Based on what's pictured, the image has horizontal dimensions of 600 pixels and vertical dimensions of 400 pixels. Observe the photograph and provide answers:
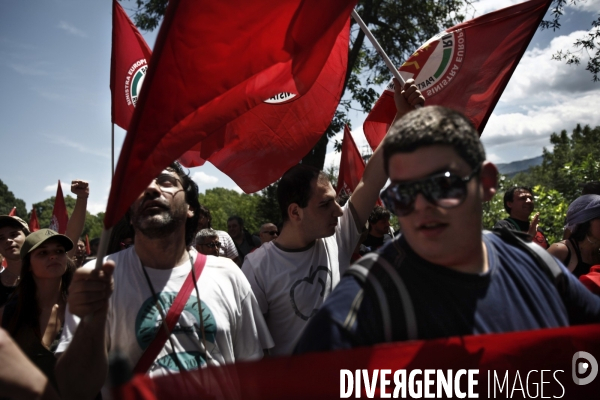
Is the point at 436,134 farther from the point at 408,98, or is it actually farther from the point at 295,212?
the point at 295,212

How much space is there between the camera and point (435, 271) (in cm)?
144

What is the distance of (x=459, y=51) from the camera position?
365 cm

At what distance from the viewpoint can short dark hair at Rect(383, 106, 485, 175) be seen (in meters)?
1.45

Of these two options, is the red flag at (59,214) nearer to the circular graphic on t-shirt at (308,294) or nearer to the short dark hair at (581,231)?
the circular graphic on t-shirt at (308,294)

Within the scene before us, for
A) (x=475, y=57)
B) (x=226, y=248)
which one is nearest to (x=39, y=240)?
(x=226, y=248)

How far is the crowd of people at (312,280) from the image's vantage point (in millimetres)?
1398

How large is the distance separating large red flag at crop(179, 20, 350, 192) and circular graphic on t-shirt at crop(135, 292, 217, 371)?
1.40 metres

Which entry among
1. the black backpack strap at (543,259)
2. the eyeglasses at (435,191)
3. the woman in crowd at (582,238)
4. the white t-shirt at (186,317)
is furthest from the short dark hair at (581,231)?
the eyeglasses at (435,191)

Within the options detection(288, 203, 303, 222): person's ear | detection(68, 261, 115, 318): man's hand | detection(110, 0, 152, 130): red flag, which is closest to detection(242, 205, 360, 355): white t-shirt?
detection(288, 203, 303, 222): person's ear

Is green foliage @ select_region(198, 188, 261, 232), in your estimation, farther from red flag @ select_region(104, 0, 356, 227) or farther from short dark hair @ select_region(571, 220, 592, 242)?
red flag @ select_region(104, 0, 356, 227)

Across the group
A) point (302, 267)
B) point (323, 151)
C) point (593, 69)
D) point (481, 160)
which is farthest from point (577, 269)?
point (323, 151)

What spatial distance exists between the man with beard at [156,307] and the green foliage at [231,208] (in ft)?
83.3

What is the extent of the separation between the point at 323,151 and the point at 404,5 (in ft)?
15.1

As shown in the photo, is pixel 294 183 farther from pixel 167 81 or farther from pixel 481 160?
pixel 481 160
